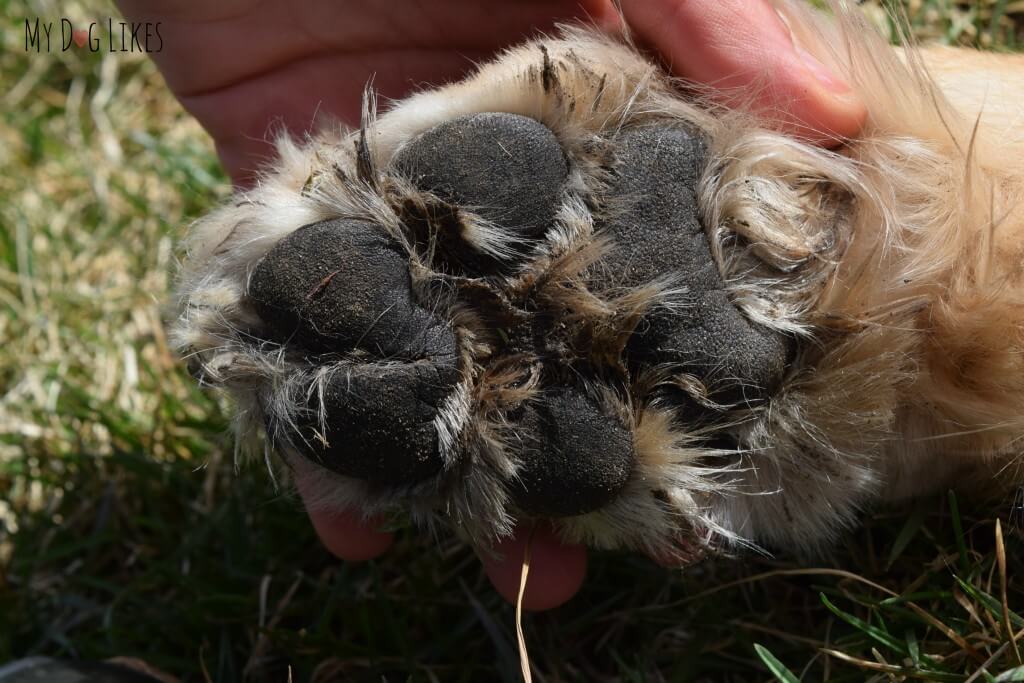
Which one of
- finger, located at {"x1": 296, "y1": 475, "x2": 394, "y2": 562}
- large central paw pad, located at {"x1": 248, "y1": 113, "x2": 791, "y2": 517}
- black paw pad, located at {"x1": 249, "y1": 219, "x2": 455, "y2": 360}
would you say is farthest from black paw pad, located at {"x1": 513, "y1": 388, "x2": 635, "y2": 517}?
finger, located at {"x1": 296, "y1": 475, "x2": 394, "y2": 562}

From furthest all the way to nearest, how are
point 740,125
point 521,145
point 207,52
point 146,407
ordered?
point 146,407, point 207,52, point 740,125, point 521,145

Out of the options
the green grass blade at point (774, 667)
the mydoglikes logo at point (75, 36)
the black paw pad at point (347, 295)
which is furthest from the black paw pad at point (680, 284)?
the mydoglikes logo at point (75, 36)

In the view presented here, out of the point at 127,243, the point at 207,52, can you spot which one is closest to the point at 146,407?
the point at 127,243

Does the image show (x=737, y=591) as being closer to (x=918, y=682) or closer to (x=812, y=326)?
(x=918, y=682)

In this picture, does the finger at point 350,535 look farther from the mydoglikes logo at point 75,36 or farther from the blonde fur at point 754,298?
the mydoglikes logo at point 75,36

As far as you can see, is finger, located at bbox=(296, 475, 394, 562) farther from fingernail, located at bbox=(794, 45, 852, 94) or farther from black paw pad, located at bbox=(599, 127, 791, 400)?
fingernail, located at bbox=(794, 45, 852, 94)

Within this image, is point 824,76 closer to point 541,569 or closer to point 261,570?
point 541,569

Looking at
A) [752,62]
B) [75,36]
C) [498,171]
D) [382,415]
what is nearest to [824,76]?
[752,62]
